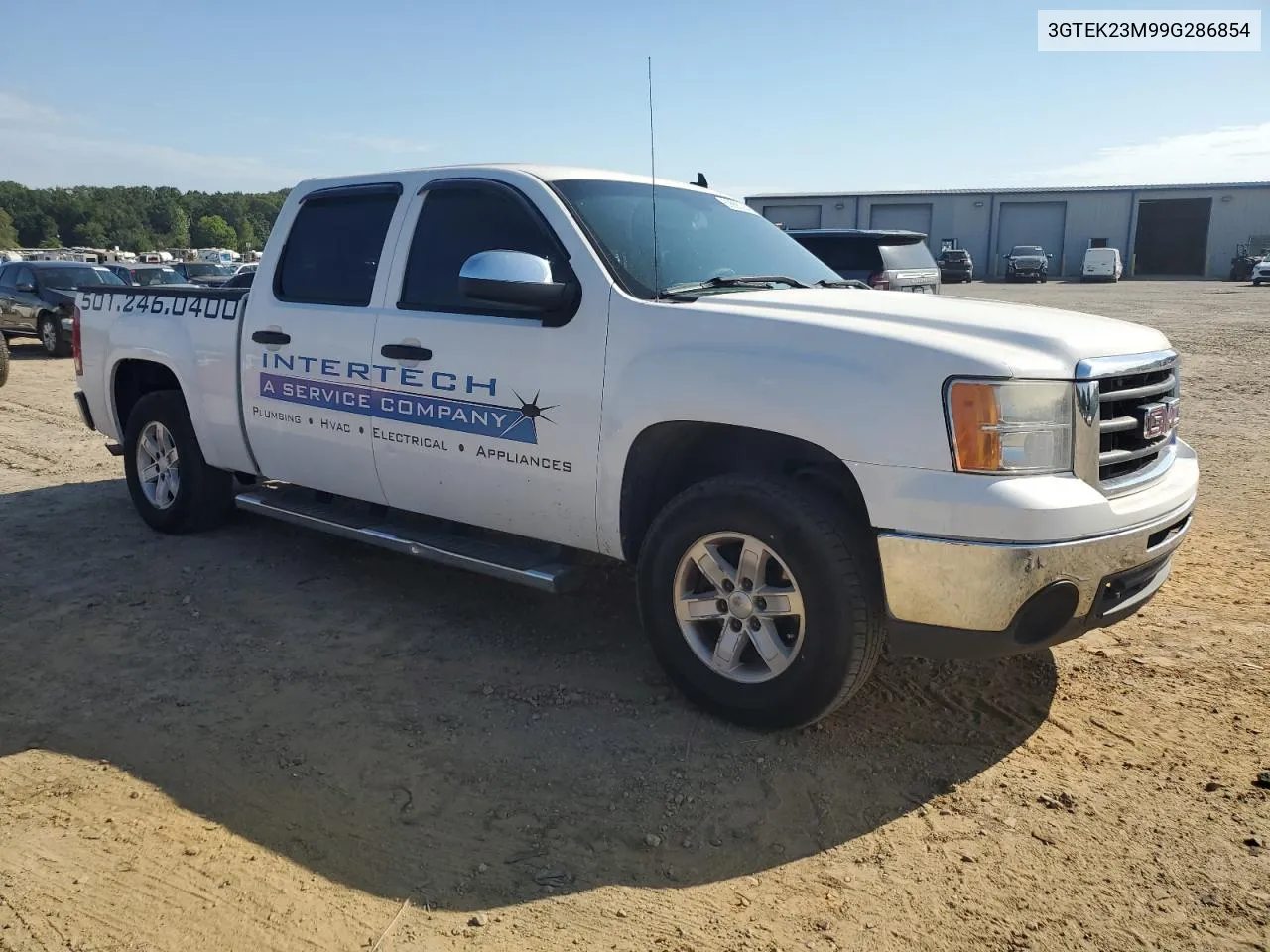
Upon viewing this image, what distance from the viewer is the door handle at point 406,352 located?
4.40m

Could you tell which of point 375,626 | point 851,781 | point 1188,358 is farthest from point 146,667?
point 1188,358

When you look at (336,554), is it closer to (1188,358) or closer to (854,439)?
(854,439)

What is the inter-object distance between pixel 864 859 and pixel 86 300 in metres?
5.88

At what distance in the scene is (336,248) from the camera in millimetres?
5031

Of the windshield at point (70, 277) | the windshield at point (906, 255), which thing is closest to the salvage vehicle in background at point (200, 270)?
the windshield at point (70, 277)

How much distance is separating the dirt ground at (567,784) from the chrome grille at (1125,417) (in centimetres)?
97

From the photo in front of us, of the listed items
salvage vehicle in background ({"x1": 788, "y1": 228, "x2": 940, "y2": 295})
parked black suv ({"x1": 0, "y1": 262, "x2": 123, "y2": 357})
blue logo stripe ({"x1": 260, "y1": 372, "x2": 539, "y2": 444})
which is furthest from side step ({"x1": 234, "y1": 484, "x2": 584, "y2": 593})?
parked black suv ({"x1": 0, "y1": 262, "x2": 123, "y2": 357})

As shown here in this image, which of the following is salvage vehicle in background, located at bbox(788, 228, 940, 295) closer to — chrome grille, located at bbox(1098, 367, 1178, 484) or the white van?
chrome grille, located at bbox(1098, 367, 1178, 484)

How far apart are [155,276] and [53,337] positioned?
2.40 meters

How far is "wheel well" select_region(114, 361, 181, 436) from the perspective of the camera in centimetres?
617

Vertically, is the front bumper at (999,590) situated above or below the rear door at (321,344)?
below

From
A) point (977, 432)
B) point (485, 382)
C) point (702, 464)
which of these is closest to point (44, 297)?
point (485, 382)

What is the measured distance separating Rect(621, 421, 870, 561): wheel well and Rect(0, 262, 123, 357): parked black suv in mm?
16341

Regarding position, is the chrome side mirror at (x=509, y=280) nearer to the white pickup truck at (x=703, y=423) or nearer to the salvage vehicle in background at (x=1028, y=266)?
the white pickup truck at (x=703, y=423)
